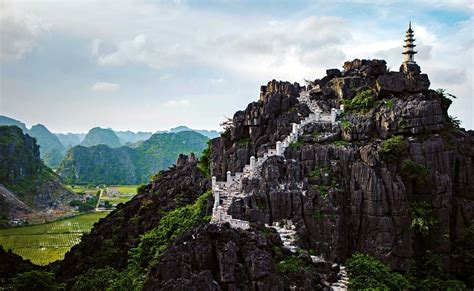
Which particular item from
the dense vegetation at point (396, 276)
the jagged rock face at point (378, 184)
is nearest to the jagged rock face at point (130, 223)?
the jagged rock face at point (378, 184)

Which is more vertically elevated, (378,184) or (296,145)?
(296,145)

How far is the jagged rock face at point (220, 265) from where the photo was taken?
25.4 meters

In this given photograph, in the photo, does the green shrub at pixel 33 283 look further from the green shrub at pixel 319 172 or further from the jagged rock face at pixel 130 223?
the green shrub at pixel 319 172

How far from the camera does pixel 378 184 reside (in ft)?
116

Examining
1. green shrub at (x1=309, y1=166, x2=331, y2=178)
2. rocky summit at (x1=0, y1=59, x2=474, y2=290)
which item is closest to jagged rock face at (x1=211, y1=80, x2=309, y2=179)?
rocky summit at (x1=0, y1=59, x2=474, y2=290)

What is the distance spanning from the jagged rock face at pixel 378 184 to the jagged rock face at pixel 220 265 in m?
5.87

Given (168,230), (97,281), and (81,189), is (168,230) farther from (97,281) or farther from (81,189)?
(81,189)

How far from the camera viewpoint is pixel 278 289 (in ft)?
86.8

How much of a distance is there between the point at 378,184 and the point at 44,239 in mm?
65010

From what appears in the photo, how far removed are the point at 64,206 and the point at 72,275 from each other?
83.7 m

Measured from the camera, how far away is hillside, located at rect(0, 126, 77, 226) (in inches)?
4392

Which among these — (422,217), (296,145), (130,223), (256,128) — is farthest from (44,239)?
(422,217)

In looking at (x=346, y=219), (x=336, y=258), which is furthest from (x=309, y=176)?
(x=336, y=258)

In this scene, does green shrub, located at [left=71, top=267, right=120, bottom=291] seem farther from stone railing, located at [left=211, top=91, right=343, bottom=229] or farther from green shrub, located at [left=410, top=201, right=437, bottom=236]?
green shrub, located at [left=410, top=201, right=437, bottom=236]
